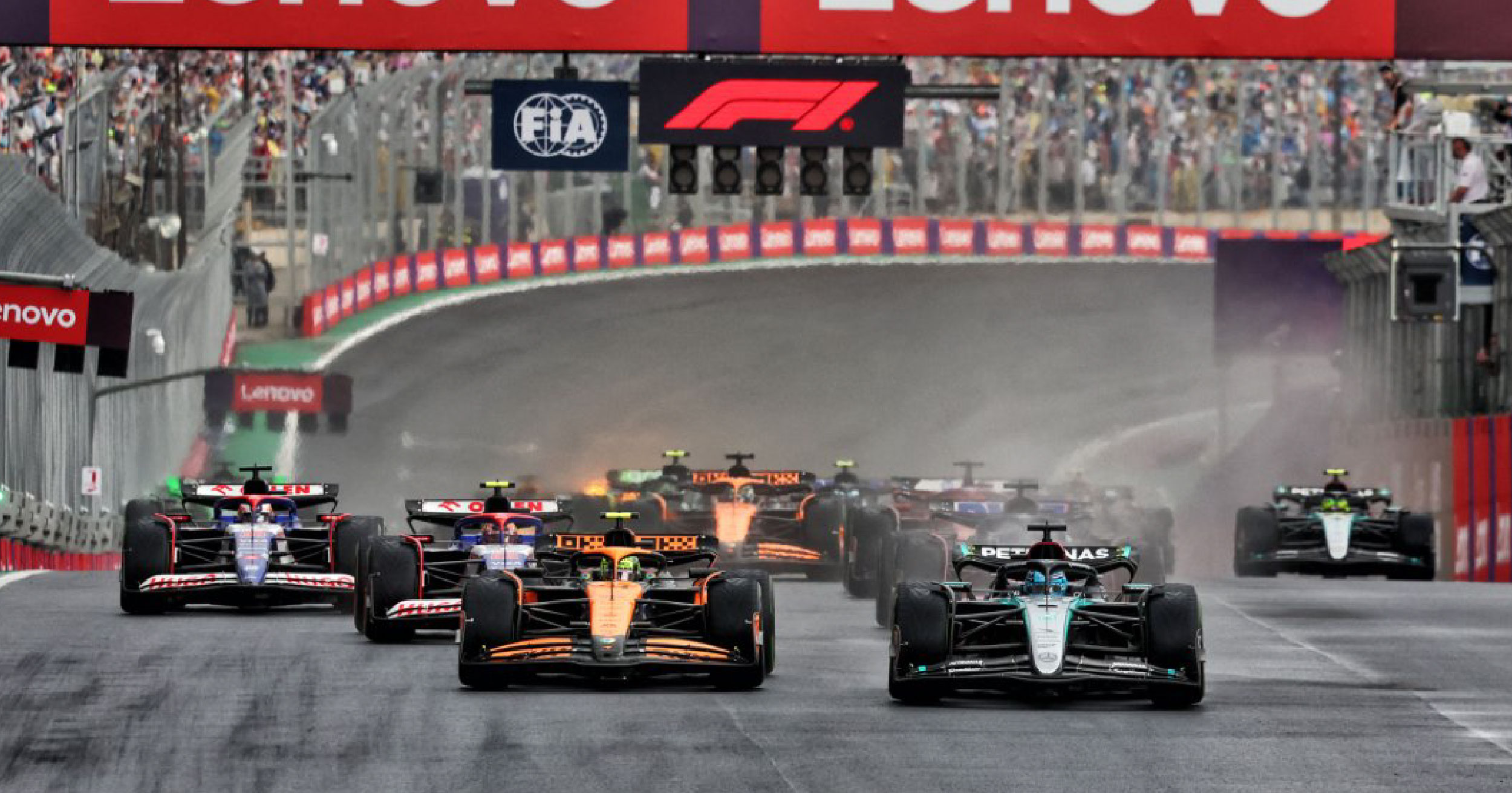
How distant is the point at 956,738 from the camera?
1327 centimetres

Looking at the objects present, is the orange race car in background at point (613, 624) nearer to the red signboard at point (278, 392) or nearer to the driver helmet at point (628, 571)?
the driver helmet at point (628, 571)

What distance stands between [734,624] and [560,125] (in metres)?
11.2

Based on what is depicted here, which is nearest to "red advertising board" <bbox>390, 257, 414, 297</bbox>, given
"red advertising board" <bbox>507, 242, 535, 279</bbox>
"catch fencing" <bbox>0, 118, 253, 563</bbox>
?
"red advertising board" <bbox>507, 242, 535, 279</bbox>

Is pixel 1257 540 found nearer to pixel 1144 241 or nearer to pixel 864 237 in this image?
pixel 1144 241

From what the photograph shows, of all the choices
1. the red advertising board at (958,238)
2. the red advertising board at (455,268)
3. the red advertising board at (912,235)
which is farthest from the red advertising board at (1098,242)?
the red advertising board at (455,268)

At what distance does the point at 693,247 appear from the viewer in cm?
5850

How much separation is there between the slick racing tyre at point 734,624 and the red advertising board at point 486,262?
41.2 meters

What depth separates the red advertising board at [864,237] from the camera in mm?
59188

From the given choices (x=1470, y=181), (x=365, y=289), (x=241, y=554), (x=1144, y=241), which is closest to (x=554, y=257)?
(x=365, y=289)

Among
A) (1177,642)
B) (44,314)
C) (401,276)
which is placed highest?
(401,276)

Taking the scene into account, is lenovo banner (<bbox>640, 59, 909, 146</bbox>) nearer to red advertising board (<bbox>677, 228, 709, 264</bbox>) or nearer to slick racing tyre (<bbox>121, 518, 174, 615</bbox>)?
slick racing tyre (<bbox>121, 518, 174, 615</bbox>)

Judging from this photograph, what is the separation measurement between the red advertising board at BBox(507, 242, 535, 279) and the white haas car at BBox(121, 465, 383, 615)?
3483 cm

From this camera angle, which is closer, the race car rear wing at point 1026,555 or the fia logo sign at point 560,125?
the race car rear wing at point 1026,555

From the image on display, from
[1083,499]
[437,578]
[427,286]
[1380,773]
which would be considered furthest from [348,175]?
[1380,773]
